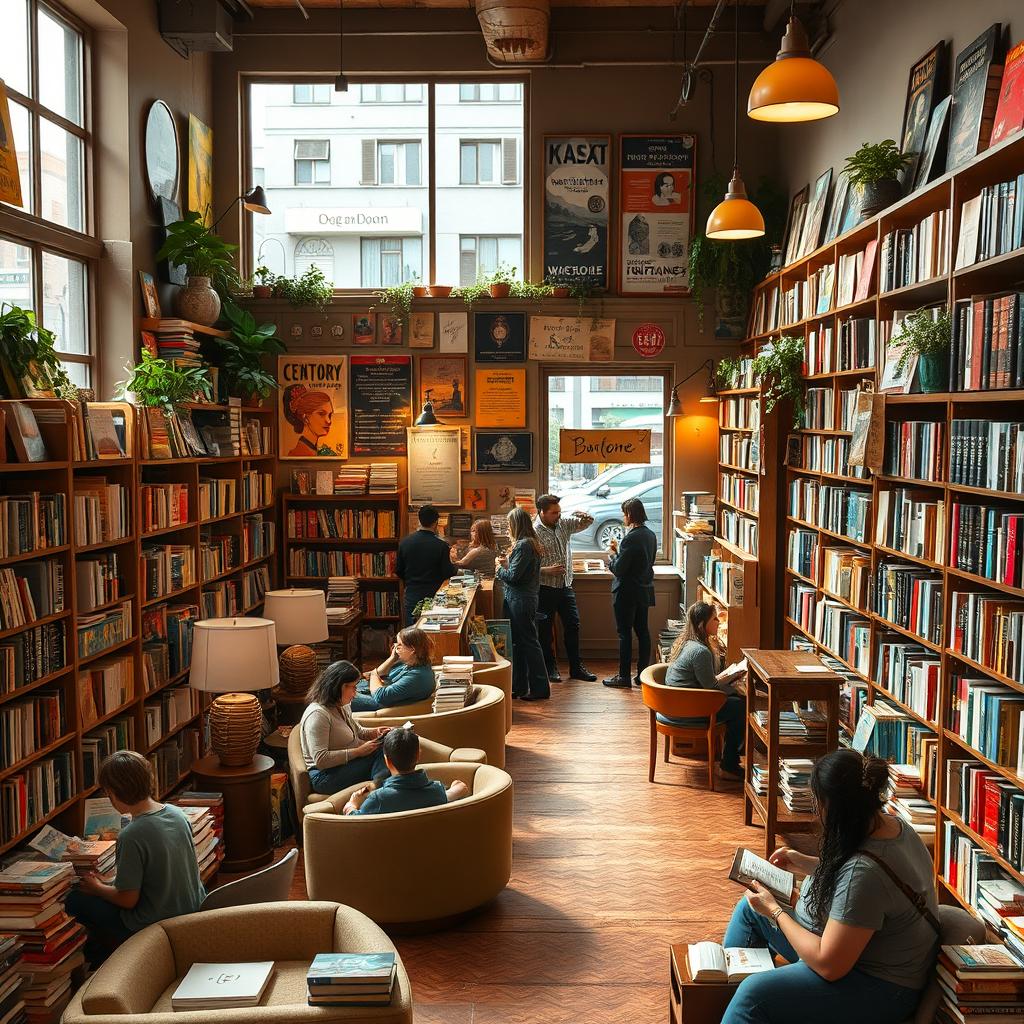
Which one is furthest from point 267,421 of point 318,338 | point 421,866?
point 421,866

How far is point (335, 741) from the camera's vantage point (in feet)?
19.3

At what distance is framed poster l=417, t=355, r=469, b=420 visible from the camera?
1085 centimetres

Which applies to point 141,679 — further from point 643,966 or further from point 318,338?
point 318,338

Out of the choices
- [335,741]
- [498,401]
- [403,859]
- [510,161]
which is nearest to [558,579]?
[498,401]

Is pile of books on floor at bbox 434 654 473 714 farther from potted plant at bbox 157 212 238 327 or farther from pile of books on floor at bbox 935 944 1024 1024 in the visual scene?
potted plant at bbox 157 212 238 327

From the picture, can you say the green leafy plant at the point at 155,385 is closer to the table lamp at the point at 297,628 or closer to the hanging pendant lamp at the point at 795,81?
the table lamp at the point at 297,628

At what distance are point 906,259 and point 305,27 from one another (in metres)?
7.04

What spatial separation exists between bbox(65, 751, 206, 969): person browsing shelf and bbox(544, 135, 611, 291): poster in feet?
24.6

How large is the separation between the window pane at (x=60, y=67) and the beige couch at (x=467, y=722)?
4607mm

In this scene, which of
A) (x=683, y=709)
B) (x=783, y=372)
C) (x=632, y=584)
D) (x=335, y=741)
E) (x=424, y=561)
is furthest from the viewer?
(x=632, y=584)

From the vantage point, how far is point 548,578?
10227mm

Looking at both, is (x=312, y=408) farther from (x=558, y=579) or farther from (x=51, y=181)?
(x=51, y=181)

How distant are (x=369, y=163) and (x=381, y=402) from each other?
239 centimetres

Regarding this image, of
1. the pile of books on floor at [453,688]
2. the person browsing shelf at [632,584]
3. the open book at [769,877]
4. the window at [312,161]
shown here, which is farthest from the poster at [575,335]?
the open book at [769,877]
